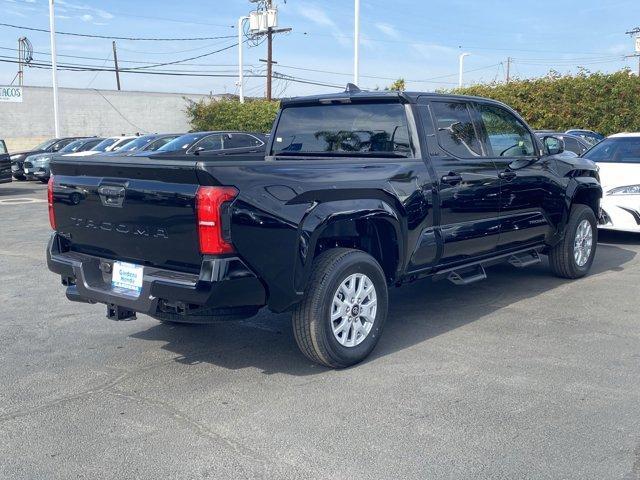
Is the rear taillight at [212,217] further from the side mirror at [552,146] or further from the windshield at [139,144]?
the windshield at [139,144]

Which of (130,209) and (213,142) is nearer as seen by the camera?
(130,209)

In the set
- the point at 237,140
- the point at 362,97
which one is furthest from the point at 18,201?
the point at 362,97

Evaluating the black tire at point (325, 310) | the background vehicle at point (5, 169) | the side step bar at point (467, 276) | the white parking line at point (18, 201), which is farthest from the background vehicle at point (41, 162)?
the black tire at point (325, 310)

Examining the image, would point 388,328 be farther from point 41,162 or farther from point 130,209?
point 41,162

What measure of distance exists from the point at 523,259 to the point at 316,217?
3128 mm

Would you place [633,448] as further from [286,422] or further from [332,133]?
[332,133]

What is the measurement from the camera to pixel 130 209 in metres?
4.33

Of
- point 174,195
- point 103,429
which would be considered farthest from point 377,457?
point 174,195

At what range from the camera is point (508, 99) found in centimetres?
2411

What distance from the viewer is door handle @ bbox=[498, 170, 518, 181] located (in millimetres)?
6194

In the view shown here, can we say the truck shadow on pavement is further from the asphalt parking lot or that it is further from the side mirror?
the side mirror

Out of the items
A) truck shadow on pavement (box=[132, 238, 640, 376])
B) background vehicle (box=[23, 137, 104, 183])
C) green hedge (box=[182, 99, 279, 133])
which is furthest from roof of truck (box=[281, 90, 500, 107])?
green hedge (box=[182, 99, 279, 133])

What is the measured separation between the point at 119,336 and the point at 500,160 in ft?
12.0

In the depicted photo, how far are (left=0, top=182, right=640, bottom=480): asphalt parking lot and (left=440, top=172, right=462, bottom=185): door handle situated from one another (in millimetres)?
1222
